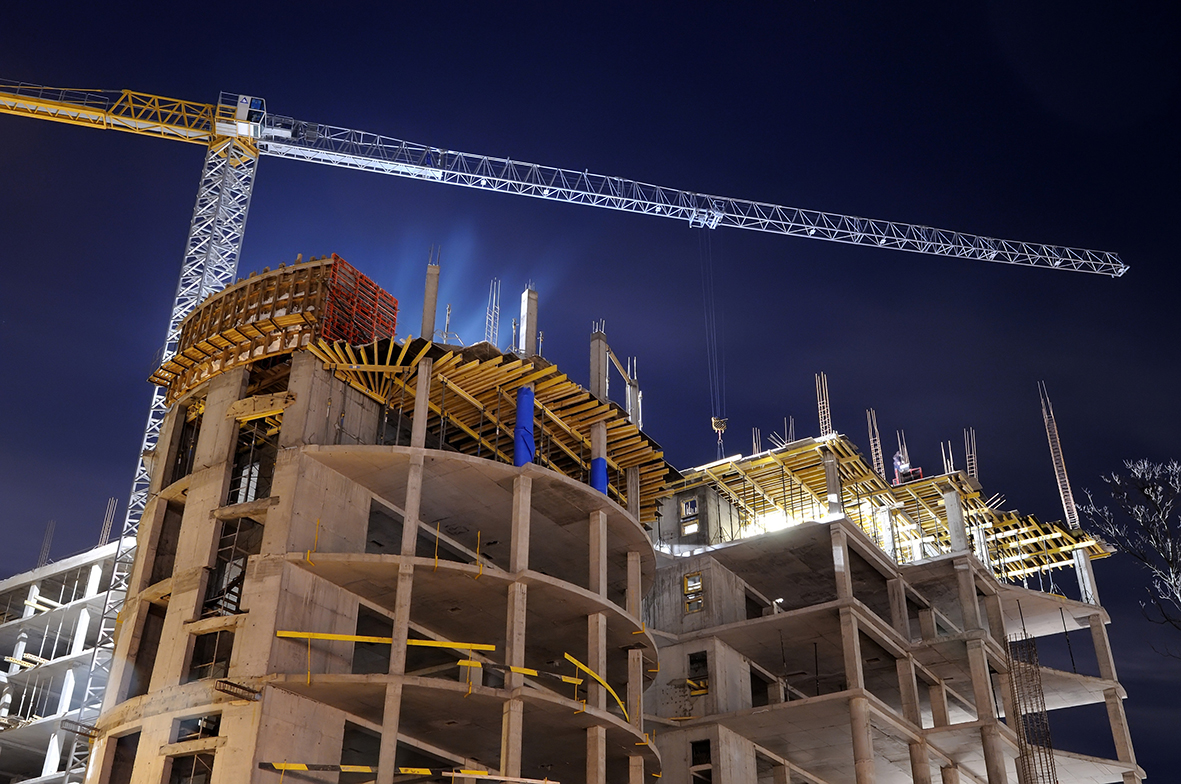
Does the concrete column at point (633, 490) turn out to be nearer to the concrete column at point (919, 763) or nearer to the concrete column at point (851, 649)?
the concrete column at point (851, 649)

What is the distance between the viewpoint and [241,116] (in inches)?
2847

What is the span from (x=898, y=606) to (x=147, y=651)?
3089cm

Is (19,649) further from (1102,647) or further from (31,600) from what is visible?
(1102,647)

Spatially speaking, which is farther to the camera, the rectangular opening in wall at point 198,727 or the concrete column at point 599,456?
the concrete column at point 599,456

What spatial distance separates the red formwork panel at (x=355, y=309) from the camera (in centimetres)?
3828

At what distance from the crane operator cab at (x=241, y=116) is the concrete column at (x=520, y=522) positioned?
4603 centimetres

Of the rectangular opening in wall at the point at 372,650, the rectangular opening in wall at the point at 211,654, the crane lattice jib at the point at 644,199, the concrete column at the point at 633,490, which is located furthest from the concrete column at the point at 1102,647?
the rectangular opening in wall at the point at 211,654

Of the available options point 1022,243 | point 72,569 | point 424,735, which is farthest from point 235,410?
point 1022,243

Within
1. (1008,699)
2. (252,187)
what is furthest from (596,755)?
(252,187)

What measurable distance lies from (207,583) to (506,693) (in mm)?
10039

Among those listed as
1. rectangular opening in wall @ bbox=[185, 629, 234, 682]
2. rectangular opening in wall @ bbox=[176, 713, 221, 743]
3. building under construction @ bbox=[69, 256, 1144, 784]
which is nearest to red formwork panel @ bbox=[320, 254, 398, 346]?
building under construction @ bbox=[69, 256, 1144, 784]

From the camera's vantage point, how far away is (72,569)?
6681cm

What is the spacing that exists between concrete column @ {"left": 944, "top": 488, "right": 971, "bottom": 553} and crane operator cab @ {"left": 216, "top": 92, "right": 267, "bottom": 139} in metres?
48.3

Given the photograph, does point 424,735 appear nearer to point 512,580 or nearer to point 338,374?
point 512,580
